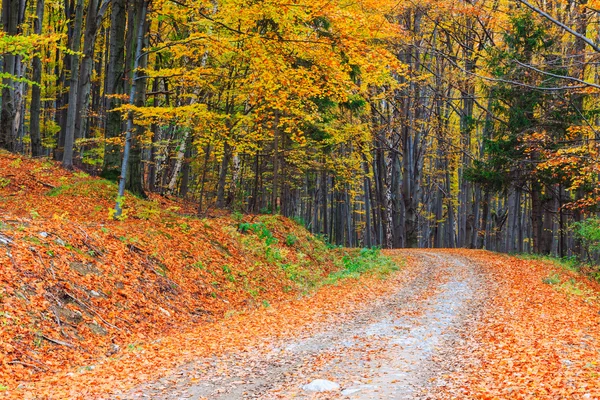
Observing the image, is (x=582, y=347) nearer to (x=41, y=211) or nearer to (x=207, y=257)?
(x=207, y=257)

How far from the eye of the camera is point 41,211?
1327 centimetres

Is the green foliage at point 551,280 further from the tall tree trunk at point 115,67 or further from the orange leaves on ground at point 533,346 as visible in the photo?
the tall tree trunk at point 115,67

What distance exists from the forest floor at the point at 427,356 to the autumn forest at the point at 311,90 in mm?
4432

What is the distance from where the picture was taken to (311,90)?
A: 1313cm

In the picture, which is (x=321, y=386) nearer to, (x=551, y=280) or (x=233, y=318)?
(x=233, y=318)

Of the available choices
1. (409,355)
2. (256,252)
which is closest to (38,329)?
(409,355)

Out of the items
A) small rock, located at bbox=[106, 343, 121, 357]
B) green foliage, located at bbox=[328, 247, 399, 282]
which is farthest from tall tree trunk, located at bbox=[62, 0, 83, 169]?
small rock, located at bbox=[106, 343, 121, 357]

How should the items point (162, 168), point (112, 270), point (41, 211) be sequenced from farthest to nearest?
point (162, 168) < point (41, 211) < point (112, 270)

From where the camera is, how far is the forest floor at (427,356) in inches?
234

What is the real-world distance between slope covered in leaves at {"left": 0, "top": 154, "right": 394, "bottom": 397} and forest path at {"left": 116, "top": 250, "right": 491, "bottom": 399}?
1865mm

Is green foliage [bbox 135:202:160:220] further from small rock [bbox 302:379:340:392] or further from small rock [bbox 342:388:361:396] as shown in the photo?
small rock [bbox 342:388:361:396]

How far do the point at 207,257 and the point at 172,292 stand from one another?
8.93ft

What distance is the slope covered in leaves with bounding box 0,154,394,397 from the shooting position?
24.7 ft

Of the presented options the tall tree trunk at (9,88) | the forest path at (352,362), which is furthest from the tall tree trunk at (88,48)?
the forest path at (352,362)
